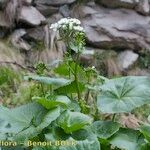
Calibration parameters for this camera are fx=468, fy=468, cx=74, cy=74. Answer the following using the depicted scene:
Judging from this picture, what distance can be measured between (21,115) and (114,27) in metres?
4.17

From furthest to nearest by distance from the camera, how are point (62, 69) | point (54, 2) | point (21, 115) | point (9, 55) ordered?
point (54, 2), point (9, 55), point (62, 69), point (21, 115)

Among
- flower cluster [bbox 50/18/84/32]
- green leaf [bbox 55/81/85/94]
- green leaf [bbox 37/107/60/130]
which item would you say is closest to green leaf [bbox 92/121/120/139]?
green leaf [bbox 37/107/60/130]

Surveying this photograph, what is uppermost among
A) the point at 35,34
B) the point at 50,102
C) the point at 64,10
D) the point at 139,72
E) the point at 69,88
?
the point at 50,102

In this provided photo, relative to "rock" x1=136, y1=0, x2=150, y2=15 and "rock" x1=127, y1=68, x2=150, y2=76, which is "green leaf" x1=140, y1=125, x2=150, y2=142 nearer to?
"rock" x1=127, y1=68, x2=150, y2=76

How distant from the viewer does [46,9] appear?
208 inches

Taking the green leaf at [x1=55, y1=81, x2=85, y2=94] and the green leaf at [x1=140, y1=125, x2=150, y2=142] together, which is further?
the green leaf at [x1=55, y1=81, x2=85, y2=94]

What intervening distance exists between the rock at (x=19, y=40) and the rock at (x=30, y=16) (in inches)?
5.0

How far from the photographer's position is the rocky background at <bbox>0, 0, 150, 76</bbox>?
15.6ft

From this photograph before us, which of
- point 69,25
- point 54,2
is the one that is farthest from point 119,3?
point 69,25

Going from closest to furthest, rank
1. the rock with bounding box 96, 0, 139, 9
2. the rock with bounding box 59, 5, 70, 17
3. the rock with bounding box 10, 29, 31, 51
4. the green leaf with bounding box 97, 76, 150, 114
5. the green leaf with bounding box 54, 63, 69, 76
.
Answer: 1. the green leaf with bounding box 97, 76, 150, 114
2. the green leaf with bounding box 54, 63, 69, 76
3. the rock with bounding box 10, 29, 31, 51
4. the rock with bounding box 59, 5, 70, 17
5. the rock with bounding box 96, 0, 139, 9

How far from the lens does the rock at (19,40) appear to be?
185 inches

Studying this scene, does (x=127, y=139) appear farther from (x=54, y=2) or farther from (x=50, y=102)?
(x=54, y=2)

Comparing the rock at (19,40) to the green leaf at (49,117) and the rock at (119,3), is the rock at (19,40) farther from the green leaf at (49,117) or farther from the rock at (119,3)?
the green leaf at (49,117)

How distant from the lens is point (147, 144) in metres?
1.33
